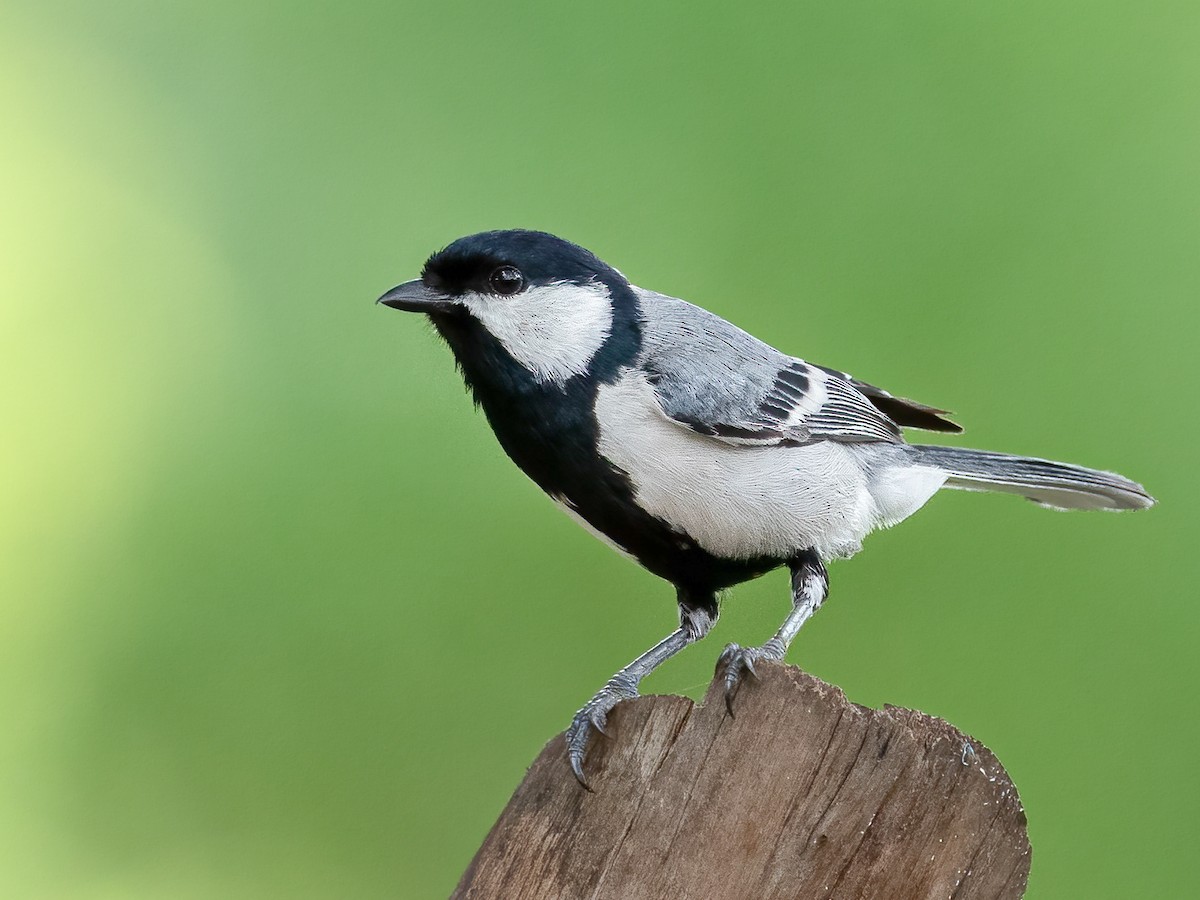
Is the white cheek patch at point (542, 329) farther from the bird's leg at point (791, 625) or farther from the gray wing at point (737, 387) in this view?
the bird's leg at point (791, 625)

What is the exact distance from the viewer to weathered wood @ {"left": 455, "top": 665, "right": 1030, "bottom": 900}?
137 centimetres

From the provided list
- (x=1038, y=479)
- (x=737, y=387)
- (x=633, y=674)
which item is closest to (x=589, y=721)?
(x=633, y=674)

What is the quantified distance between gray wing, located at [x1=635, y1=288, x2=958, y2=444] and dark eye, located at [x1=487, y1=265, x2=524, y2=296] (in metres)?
0.22

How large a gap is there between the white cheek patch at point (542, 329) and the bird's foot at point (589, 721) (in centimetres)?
47

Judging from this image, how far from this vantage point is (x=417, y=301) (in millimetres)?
1743

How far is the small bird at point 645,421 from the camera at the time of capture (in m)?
1.73

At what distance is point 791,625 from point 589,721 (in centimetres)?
36

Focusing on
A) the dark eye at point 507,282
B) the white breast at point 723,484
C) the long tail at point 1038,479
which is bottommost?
the white breast at point 723,484

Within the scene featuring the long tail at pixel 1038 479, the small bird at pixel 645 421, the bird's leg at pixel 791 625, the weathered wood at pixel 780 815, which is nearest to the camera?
the weathered wood at pixel 780 815

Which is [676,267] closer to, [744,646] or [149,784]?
[744,646]

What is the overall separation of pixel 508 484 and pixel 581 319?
2.86ft

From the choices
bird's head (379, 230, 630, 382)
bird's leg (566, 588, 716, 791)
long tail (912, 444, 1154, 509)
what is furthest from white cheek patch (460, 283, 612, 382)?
long tail (912, 444, 1154, 509)

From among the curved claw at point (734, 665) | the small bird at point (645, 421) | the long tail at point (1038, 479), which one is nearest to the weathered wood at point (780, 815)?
the curved claw at point (734, 665)

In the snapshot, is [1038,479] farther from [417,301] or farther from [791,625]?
[417,301]
